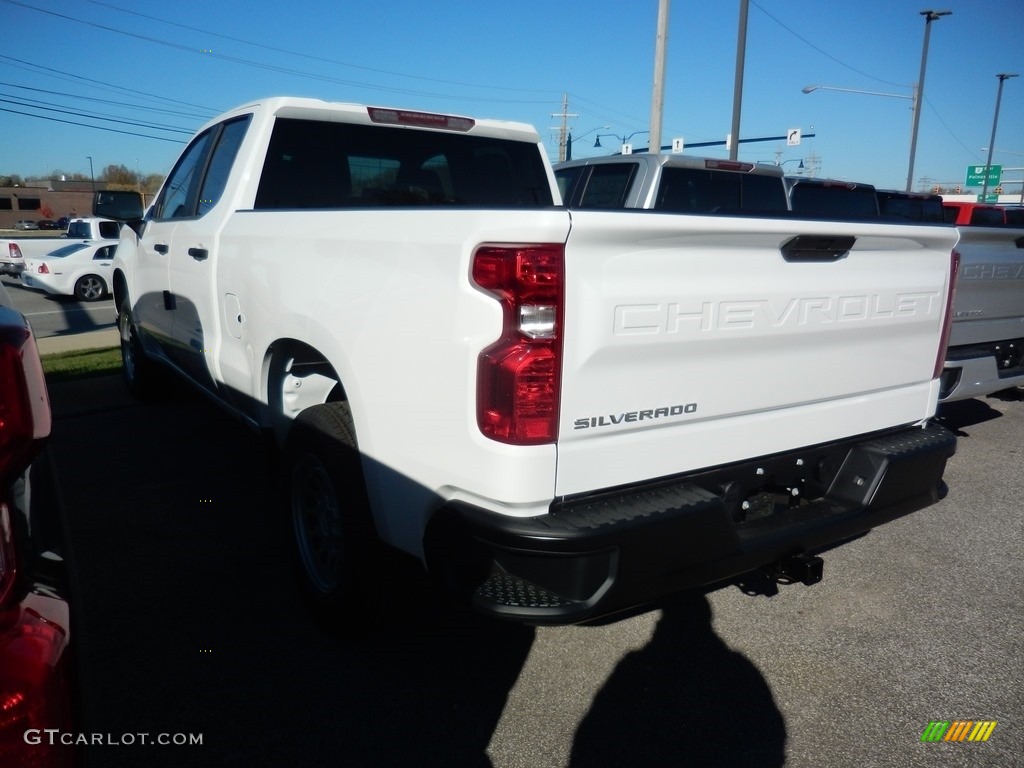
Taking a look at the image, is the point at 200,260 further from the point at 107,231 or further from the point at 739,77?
the point at 107,231

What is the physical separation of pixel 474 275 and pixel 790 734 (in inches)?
73.1

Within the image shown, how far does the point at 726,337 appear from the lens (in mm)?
2336

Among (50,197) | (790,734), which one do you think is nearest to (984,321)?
(790,734)

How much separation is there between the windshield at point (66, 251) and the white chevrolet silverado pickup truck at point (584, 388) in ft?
53.0

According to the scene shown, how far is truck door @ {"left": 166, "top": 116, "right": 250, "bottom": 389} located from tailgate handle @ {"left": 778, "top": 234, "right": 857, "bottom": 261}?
107 inches

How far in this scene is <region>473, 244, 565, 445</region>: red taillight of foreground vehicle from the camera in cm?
198

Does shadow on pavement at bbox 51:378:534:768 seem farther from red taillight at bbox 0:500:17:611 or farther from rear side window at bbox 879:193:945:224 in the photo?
rear side window at bbox 879:193:945:224

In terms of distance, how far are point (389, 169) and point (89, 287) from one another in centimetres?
1594

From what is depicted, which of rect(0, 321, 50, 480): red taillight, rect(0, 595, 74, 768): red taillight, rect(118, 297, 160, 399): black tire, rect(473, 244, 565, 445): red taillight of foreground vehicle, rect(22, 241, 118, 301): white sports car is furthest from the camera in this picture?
rect(22, 241, 118, 301): white sports car

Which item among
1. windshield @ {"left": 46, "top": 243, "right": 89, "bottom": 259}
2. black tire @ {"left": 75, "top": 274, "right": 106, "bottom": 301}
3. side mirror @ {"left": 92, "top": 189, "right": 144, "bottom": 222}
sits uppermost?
side mirror @ {"left": 92, "top": 189, "right": 144, "bottom": 222}

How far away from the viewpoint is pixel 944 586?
361cm

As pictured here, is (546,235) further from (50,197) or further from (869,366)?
(50,197)

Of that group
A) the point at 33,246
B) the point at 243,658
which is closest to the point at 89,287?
the point at 33,246

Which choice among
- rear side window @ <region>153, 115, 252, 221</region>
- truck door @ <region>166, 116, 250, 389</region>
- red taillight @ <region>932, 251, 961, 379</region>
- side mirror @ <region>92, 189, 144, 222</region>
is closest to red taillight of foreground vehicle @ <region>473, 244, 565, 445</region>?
red taillight @ <region>932, 251, 961, 379</region>
